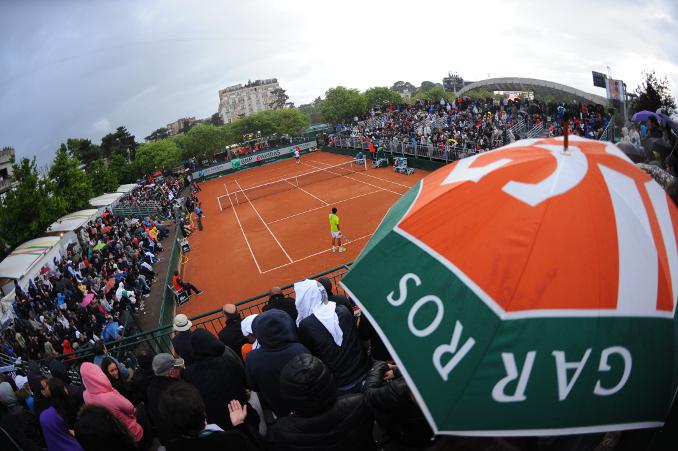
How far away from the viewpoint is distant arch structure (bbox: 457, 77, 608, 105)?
42869 millimetres

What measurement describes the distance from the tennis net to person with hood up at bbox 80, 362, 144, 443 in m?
27.7

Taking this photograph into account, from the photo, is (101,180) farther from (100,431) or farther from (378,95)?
(378,95)

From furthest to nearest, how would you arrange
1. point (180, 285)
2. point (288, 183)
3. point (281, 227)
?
1. point (288, 183)
2. point (281, 227)
3. point (180, 285)

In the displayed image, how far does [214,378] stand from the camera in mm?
3820

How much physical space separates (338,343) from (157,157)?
56.6 meters

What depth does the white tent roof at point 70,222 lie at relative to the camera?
79.4 feet

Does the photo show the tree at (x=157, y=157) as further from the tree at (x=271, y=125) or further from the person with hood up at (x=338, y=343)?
the person with hood up at (x=338, y=343)

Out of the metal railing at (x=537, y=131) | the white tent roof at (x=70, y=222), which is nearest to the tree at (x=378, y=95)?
the metal railing at (x=537, y=131)

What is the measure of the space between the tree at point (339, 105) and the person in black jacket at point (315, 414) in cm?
6647

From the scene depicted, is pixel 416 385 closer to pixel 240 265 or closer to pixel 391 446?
pixel 391 446

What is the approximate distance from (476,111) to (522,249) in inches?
1385

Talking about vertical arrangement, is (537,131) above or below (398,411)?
above

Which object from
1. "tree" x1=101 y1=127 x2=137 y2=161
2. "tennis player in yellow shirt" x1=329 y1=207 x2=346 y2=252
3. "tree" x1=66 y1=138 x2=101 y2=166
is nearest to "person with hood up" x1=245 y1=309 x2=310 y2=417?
"tennis player in yellow shirt" x1=329 y1=207 x2=346 y2=252

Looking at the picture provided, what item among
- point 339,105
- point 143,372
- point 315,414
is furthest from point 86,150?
point 315,414
